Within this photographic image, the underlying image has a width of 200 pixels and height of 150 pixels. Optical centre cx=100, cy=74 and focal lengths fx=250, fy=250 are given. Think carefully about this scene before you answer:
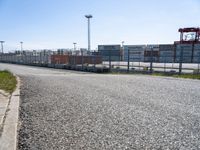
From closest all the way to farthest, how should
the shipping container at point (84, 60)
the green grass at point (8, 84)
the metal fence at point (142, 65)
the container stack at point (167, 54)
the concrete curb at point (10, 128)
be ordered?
1. the concrete curb at point (10, 128)
2. the green grass at point (8, 84)
3. the metal fence at point (142, 65)
4. the container stack at point (167, 54)
5. the shipping container at point (84, 60)

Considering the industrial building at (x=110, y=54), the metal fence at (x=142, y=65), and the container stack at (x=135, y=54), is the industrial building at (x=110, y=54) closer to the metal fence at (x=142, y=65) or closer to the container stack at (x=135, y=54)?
the metal fence at (x=142, y=65)

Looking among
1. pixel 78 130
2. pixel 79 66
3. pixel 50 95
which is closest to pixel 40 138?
pixel 78 130

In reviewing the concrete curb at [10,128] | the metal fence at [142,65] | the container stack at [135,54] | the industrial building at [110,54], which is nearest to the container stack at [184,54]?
the metal fence at [142,65]

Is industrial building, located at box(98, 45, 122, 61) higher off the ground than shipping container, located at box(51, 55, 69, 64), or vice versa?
industrial building, located at box(98, 45, 122, 61)

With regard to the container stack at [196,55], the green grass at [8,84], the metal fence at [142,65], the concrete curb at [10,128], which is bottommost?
the concrete curb at [10,128]

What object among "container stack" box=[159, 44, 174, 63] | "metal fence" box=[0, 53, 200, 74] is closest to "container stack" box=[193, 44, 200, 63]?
"metal fence" box=[0, 53, 200, 74]

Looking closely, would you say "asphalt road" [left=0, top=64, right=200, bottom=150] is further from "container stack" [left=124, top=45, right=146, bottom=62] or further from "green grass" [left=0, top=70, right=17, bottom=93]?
"container stack" [left=124, top=45, right=146, bottom=62]

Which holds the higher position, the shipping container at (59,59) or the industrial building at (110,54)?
the industrial building at (110,54)

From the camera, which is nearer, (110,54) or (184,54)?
(184,54)

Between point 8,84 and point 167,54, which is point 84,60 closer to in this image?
point 167,54

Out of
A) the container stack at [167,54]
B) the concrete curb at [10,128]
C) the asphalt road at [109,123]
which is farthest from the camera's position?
the container stack at [167,54]

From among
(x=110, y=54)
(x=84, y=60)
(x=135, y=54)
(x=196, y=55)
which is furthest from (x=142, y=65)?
(x=84, y=60)

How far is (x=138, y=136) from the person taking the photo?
152 inches

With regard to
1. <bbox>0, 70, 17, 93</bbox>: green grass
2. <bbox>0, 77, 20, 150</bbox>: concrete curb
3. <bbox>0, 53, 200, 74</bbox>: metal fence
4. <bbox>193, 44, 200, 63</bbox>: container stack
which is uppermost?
<bbox>193, 44, 200, 63</bbox>: container stack
